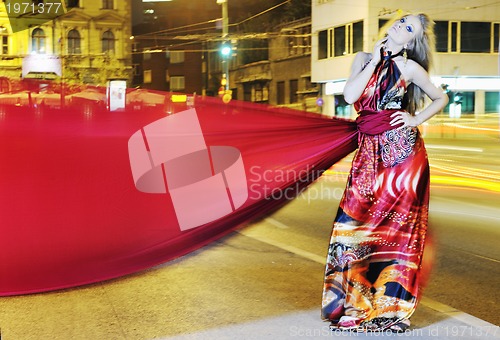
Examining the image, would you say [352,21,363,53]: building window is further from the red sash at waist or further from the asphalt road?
the red sash at waist

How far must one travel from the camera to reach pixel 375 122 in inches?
165

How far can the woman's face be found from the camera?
13.7 feet

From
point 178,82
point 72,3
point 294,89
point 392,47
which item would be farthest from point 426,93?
point 178,82

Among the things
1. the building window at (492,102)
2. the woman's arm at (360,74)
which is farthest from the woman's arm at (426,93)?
the building window at (492,102)

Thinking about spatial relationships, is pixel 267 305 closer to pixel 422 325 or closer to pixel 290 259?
pixel 422 325

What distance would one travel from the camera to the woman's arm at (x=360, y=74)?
4129 millimetres

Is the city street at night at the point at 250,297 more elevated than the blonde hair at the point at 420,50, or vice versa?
the blonde hair at the point at 420,50

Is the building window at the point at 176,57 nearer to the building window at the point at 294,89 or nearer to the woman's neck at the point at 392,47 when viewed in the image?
the building window at the point at 294,89

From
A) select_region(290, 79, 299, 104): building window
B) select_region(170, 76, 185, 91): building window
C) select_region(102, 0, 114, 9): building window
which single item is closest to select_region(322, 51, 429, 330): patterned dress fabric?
select_region(290, 79, 299, 104): building window

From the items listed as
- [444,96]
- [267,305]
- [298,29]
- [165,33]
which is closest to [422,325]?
[267,305]

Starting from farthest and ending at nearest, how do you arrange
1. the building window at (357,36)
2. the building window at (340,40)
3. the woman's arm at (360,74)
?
1. the building window at (340,40)
2. the building window at (357,36)
3. the woman's arm at (360,74)

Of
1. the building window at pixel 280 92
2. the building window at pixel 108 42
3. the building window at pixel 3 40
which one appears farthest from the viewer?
the building window at pixel 108 42

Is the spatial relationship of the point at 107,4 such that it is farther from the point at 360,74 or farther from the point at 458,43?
the point at 360,74

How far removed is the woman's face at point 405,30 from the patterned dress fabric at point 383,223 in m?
0.14
